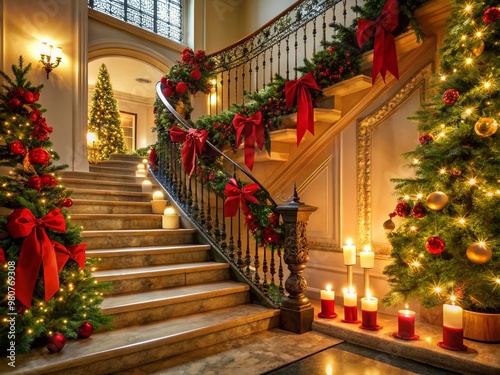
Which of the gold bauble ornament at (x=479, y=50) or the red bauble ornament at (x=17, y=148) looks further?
the gold bauble ornament at (x=479, y=50)

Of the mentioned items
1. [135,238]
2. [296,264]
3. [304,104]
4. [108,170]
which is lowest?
[296,264]

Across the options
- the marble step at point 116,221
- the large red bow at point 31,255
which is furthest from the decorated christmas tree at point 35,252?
the marble step at point 116,221

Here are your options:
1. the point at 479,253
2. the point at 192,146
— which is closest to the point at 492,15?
the point at 479,253

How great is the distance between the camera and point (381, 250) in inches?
145

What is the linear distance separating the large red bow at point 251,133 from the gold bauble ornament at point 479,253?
218 centimetres

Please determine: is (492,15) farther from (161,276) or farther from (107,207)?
(107,207)

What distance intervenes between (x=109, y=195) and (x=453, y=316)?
3736 millimetres

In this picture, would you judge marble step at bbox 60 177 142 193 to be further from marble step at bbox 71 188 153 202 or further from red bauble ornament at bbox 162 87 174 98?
red bauble ornament at bbox 162 87 174 98

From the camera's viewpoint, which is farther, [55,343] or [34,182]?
[34,182]

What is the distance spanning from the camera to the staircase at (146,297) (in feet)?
7.66

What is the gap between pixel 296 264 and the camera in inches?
125

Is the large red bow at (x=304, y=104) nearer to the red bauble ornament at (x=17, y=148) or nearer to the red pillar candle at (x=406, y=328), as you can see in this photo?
the red pillar candle at (x=406, y=328)

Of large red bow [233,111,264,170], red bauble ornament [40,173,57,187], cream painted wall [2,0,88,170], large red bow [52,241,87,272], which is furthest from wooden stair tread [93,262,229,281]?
cream painted wall [2,0,88,170]

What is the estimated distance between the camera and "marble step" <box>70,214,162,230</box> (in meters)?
3.66
